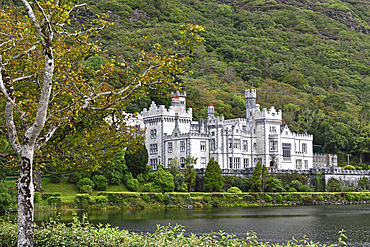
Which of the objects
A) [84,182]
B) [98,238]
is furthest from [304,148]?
[98,238]

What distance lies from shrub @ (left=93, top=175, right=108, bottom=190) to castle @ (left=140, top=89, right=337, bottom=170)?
1496 centimetres

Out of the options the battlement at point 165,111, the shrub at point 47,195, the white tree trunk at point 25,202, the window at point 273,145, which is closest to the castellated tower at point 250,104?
the window at point 273,145

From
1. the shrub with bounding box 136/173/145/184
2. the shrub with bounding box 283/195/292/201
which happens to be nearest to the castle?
the shrub with bounding box 136/173/145/184

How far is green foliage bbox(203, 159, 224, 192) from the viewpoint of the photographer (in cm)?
6712

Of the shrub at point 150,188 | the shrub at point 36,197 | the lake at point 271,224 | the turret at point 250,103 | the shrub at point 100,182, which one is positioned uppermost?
the turret at point 250,103

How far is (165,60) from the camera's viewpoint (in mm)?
20469

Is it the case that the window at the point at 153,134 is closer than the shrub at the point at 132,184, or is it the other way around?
the shrub at the point at 132,184

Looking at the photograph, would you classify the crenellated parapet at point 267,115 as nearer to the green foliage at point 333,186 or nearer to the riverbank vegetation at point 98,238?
the green foliage at point 333,186

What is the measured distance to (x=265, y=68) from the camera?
156375mm

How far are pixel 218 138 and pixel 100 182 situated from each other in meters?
21.6

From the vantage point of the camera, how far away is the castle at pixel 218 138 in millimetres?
76625

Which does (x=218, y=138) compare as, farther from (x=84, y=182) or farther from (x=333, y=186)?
(x=84, y=182)

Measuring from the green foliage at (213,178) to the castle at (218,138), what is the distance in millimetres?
7519

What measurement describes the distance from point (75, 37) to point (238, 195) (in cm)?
4840
